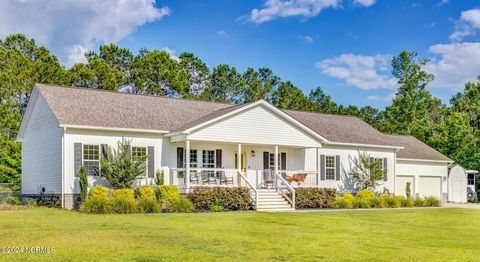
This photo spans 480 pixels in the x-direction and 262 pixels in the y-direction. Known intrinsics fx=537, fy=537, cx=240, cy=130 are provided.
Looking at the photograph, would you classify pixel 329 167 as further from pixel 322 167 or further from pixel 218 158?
pixel 218 158

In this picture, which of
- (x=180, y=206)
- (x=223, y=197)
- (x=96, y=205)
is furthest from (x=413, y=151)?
(x=96, y=205)

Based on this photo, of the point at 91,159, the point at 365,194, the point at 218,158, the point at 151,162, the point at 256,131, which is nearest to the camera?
the point at 91,159

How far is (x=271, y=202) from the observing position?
25.8m

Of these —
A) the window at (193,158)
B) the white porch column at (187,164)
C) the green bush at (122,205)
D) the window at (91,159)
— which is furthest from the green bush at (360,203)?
the window at (91,159)

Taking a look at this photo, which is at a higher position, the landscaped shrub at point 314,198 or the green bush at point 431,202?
the landscaped shrub at point 314,198

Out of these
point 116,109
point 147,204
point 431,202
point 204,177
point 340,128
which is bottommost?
point 431,202

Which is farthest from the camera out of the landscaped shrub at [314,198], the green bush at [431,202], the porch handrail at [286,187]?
the green bush at [431,202]

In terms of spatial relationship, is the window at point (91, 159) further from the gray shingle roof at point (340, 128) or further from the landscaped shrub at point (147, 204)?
the gray shingle roof at point (340, 128)

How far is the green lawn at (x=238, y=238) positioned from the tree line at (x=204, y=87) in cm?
2368

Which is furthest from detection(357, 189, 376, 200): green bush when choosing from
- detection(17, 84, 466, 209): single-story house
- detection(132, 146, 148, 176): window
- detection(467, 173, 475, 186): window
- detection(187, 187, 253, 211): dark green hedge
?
detection(467, 173, 475, 186): window

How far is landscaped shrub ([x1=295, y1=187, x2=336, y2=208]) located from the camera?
2681cm

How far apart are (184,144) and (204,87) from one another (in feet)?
88.1

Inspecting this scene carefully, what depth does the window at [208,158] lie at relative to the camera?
28.2m

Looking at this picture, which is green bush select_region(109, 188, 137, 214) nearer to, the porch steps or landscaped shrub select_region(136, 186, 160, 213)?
landscaped shrub select_region(136, 186, 160, 213)
